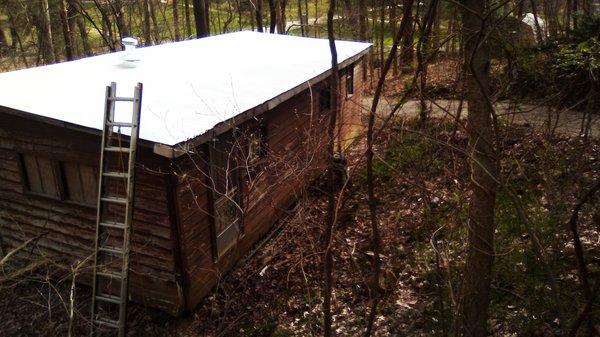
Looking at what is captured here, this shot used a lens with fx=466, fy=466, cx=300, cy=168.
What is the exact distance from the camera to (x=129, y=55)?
397 inches

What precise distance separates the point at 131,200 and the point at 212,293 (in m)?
2.69

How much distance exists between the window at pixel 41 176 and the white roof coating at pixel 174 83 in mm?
1115

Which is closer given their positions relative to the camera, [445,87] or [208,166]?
[208,166]

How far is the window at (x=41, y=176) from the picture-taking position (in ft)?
25.6

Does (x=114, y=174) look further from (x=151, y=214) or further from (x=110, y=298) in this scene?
(x=110, y=298)

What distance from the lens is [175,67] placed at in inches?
396

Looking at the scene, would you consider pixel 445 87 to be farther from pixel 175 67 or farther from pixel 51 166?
pixel 51 166

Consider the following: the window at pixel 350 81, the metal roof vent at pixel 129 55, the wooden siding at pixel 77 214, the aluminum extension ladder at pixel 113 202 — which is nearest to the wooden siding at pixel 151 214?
the wooden siding at pixel 77 214

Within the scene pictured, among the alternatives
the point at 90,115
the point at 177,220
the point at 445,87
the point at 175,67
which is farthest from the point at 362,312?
the point at 445,87

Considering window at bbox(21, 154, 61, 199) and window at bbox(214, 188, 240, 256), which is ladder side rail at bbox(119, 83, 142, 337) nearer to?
window at bbox(214, 188, 240, 256)

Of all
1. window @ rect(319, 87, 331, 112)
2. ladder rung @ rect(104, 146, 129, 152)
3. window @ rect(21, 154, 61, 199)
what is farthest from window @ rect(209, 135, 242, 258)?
window @ rect(319, 87, 331, 112)

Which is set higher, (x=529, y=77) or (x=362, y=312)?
(x=529, y=77)

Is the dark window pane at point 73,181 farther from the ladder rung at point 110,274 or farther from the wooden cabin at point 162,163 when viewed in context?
the ladder rung at point 110,274

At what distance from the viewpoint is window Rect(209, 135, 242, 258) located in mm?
7805
